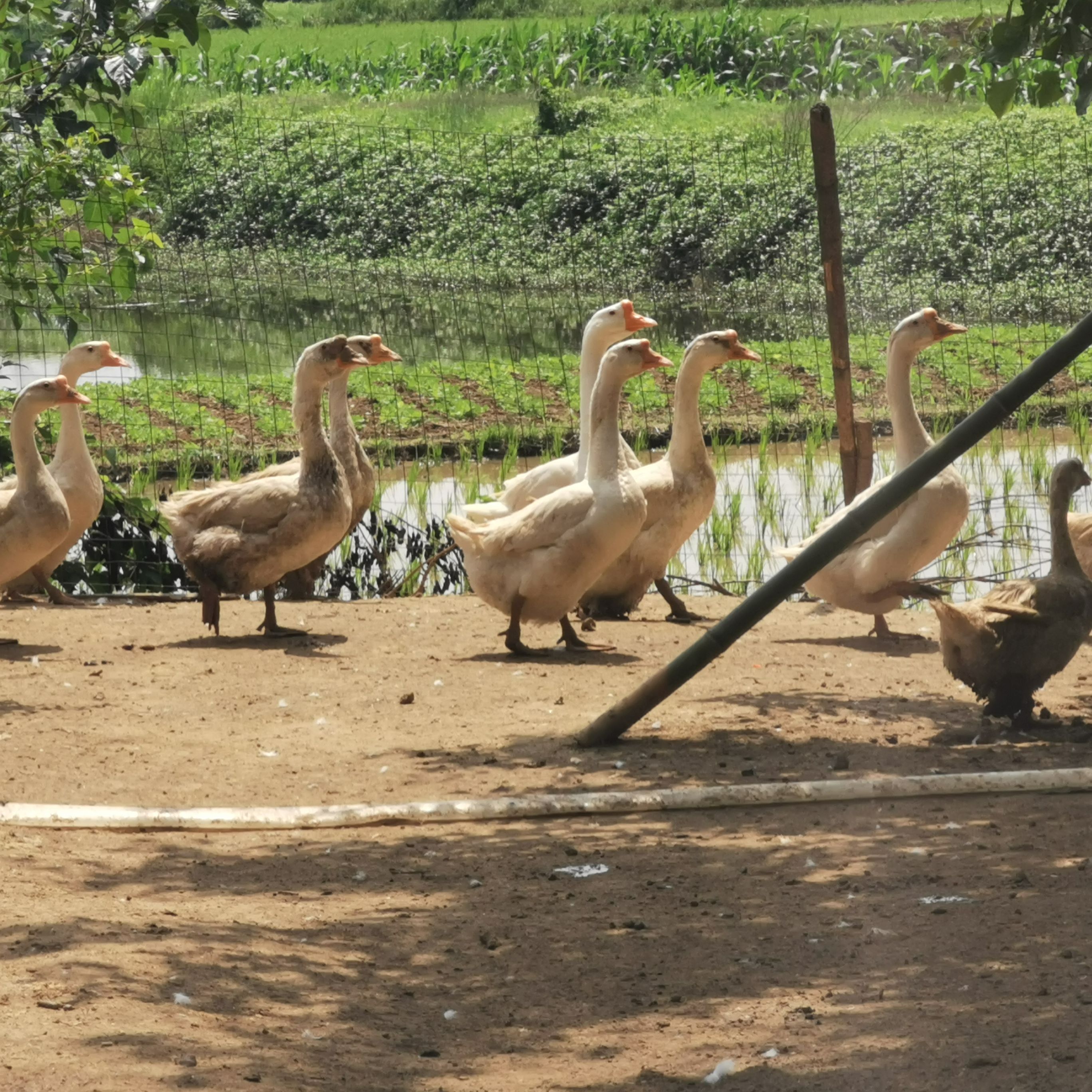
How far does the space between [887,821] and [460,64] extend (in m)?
22.0

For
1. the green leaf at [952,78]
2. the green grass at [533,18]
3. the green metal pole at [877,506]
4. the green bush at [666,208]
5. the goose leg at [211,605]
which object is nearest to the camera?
the green metal pole at [877,506]

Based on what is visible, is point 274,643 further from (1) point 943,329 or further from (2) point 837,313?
(1) point 943,329

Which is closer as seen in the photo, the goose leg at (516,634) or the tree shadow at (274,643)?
the goose leg at (516,634)

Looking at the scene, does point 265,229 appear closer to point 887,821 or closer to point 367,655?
point 367,655

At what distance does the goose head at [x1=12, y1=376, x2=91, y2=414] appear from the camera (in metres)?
8.23

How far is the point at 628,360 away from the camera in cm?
809

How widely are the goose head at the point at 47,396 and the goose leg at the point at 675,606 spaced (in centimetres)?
308

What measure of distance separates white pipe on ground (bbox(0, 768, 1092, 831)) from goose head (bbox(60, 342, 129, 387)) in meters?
4.91

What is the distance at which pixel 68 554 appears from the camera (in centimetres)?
1020

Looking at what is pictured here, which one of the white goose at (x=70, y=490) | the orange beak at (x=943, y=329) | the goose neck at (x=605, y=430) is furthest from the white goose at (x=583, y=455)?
the white goose at (x=70, y=490)

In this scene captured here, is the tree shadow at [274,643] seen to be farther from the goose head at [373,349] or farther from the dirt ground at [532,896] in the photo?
the goose head at [373,349]

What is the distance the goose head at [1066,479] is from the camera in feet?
20.2

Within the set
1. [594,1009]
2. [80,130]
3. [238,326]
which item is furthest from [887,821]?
[238,326]

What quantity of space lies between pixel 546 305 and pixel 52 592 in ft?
34.3
